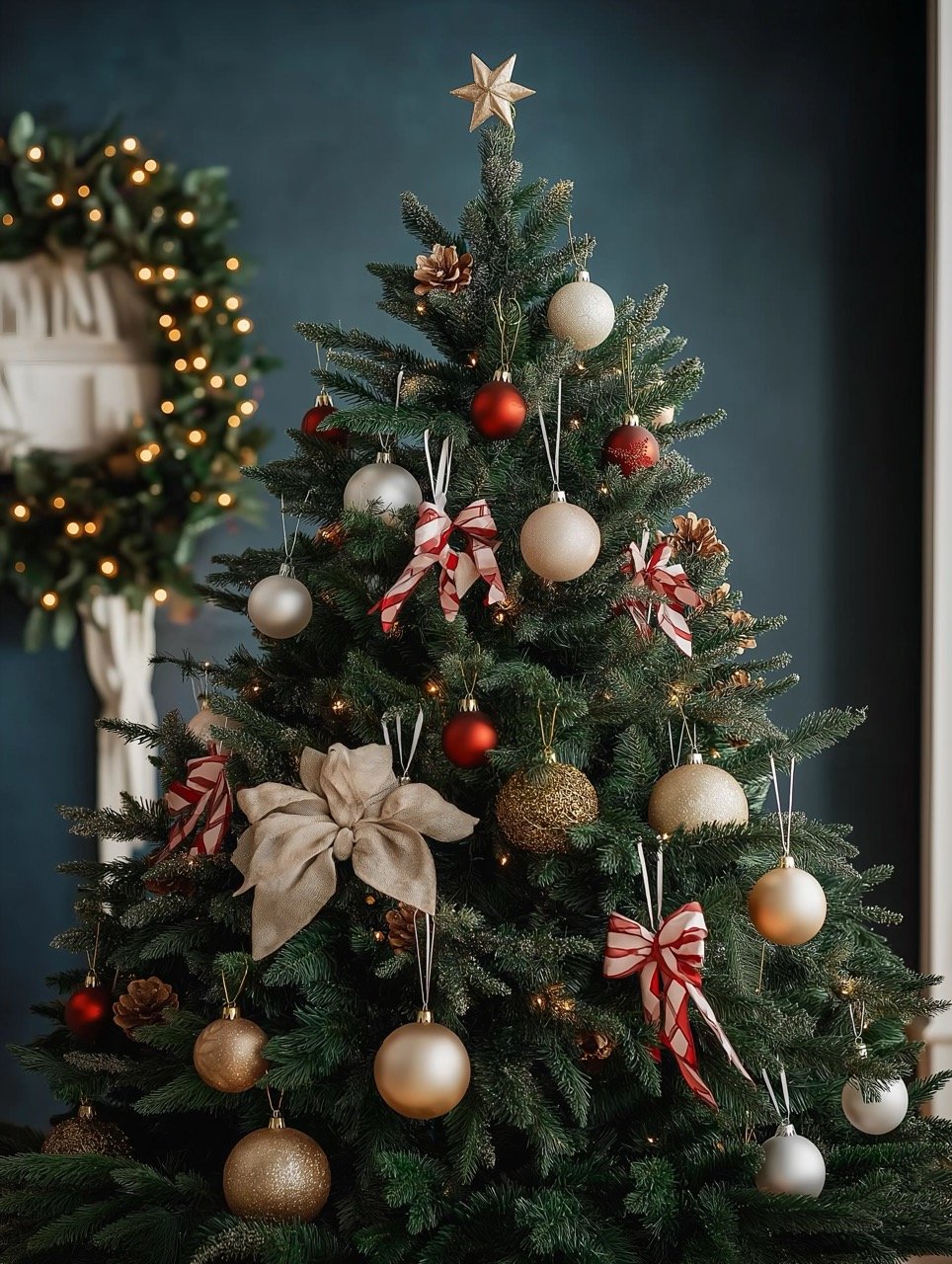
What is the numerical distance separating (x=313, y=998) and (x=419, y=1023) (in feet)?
0.30

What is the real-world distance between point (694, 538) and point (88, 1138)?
0.75 meters

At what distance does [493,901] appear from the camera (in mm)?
900

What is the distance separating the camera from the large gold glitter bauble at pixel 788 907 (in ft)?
2.65

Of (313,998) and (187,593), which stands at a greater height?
(187,593)

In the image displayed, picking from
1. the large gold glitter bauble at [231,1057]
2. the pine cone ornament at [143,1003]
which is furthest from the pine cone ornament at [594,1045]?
the pine cone ornament at [143,1003]

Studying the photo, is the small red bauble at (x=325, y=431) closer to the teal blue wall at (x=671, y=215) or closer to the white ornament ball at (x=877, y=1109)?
the white ornament ball at (x=877, y=1109)

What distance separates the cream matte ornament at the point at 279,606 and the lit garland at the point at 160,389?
105 cm

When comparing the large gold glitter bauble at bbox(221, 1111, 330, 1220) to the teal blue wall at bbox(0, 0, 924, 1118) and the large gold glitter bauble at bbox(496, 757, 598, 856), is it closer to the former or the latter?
the large gold glitter bauble at bbox(496, 757, 598, 856)

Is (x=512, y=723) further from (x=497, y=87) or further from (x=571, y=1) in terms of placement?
(x=571, y=1)

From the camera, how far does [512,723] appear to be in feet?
2.93

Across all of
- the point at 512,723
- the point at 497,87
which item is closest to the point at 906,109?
the point at 497,87

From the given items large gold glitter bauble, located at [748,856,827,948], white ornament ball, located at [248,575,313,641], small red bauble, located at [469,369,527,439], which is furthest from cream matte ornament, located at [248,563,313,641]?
large gold glitter bauble, located at [748,856,827,948]

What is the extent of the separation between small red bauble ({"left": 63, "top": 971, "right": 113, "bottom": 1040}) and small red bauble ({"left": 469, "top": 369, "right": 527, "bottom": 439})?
2.01 ft

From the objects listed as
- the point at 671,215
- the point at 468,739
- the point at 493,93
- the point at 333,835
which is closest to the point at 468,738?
the point at 468,739
